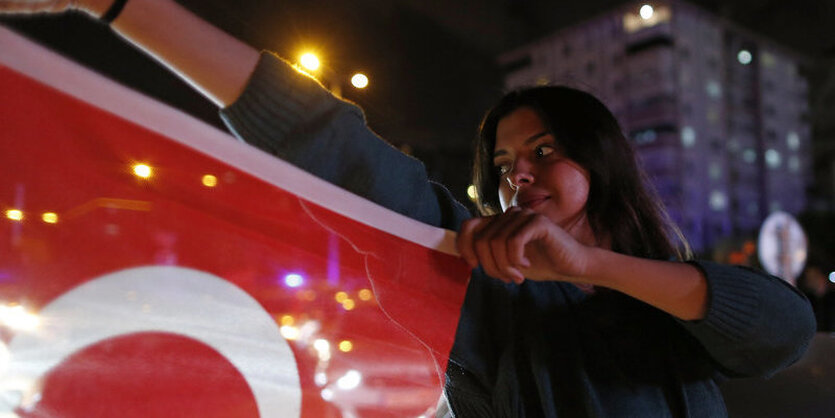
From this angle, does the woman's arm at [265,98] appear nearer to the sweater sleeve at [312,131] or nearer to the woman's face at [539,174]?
the sweater sleeve at [312,131]

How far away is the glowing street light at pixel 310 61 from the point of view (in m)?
1.34

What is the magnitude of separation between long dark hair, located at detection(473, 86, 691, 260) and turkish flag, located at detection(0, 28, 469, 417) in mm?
415

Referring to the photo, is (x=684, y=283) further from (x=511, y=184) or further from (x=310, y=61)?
(x=310, y=61)

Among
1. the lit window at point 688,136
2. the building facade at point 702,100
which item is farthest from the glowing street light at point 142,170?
the lit window at point 688,136

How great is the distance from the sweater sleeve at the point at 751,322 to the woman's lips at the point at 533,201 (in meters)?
0.27

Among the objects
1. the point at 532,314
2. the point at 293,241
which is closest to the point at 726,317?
the point at 532,314

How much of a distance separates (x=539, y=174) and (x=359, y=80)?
1.75 feet

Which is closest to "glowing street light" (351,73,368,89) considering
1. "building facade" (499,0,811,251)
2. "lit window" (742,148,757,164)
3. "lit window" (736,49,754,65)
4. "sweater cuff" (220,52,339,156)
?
"sweater cuff" (220,52,339,156)

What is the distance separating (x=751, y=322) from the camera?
905 millimetres

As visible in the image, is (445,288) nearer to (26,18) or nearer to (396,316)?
(396,316)

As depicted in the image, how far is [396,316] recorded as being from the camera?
35.5 inches

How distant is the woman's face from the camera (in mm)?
1098

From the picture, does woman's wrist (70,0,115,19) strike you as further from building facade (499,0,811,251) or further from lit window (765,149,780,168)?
lit window (765,149,780,168)

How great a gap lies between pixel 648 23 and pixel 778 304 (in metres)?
32.2
